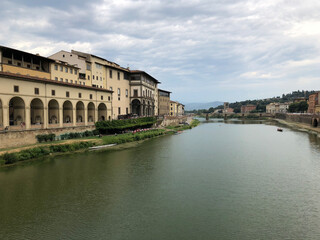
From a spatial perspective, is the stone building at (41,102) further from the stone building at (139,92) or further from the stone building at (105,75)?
the stone building at (139,92)

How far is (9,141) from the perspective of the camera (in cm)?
3102

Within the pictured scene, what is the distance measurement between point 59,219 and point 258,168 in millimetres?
23342

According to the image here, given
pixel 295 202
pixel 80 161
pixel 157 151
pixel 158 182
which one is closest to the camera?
pixel 295 202

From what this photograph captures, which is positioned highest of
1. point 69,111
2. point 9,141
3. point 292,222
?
point 69,111

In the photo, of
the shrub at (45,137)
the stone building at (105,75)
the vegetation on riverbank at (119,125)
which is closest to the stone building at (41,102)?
the shrub at (45,137)

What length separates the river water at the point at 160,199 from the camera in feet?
45.3

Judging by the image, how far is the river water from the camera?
543 inches

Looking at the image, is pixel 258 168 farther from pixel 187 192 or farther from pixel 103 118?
pixel 103 118

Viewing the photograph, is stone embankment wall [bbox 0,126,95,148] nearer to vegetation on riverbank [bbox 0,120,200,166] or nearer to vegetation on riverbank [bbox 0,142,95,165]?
vegetation on riverbank [bbox 0,120,200,166]

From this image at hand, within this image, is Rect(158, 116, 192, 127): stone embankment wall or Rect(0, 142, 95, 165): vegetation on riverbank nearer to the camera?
Rect(0, 142, 95, 165): vegetation on riverbank

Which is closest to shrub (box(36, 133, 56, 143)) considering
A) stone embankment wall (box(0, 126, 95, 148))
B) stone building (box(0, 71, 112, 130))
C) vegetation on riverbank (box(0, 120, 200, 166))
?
vegetation on riverbank (box(0, 120, 200, 166))

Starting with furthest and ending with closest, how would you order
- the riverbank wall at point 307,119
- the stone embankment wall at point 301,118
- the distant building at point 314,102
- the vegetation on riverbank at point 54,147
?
the distant building at point 314,102
the stone embankment wall at point 301,118
the riverbank wall at point 307,119
the vegetation on riverbank at point 54,147

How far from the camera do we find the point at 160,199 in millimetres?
18500

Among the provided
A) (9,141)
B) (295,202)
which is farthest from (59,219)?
(9,141)
